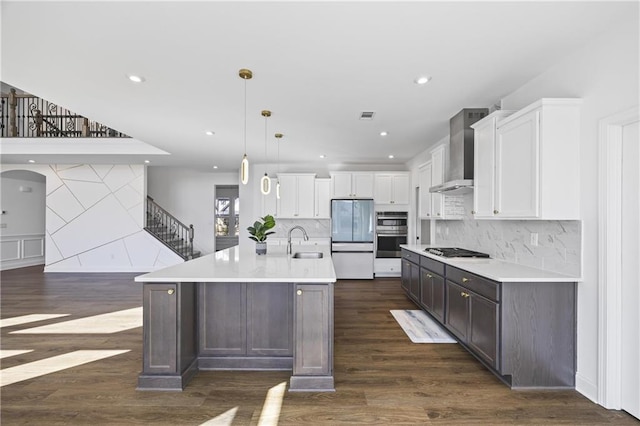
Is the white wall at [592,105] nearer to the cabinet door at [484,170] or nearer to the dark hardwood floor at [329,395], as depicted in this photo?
the dark hardwood floor at [329,395]

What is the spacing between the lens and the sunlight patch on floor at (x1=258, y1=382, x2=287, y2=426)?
6.59ft

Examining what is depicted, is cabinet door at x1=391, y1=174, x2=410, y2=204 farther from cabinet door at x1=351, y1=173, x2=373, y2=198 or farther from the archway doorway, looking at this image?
the archway doorway

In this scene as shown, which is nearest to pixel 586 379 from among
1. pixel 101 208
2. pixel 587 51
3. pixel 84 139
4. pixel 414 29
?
pixel 587 51

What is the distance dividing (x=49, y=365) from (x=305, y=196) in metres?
4.83

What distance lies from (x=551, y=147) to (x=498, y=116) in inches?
25.2

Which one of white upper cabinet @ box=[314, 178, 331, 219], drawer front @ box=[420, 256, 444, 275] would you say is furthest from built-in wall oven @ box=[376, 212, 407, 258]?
drawer front @ box=[420, 256, 444, 275]

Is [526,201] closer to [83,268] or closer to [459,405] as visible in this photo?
[459,405]

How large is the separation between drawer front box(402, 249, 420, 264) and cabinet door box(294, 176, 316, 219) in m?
2.36

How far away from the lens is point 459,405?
219cm

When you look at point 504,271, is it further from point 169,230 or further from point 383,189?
point 169,230

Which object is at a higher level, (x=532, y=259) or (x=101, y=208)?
(x=101, y=208)

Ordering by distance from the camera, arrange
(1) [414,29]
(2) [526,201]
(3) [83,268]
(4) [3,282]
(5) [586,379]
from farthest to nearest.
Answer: (3) [83,268] → (4) [3,282] → (2) [526,201] → (5) [586,379] → (1) [414,29]

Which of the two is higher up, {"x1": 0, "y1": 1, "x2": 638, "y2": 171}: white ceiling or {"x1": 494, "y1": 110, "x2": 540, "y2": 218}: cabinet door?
{"x1": 0, "y1": 1, "x2": 638, "y2": 171}: white ceiling

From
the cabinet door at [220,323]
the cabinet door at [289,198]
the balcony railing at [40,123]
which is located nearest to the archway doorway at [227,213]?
the balcony railing at [40,123]
